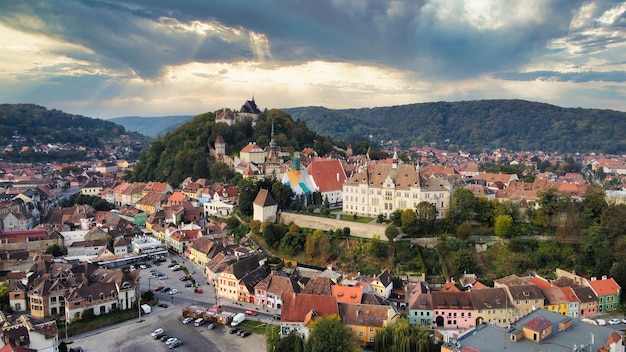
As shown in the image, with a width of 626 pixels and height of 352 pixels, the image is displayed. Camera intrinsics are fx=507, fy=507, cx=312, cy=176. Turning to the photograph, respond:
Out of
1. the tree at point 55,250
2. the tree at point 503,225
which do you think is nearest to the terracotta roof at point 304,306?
the tree at point 503,225

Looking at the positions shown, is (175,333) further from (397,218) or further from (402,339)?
(397,218)

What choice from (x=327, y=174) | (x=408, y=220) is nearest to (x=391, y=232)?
(x=408, y=220)

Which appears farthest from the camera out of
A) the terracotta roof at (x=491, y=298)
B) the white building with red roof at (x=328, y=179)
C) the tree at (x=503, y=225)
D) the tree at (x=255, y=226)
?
the white building with red roof at (x=328, y=179)

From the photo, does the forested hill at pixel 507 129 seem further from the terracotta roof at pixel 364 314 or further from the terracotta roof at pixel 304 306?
the terracotta roof at pixel 364 314

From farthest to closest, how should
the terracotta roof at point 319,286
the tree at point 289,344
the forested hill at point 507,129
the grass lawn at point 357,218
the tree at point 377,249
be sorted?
the forested hill at point 507,129, the grass lawn at point 357,218, the tree at point 377,249, the terracotta roof at point 319,286, the tree at point 289,344

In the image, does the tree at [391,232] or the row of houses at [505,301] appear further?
the tree at [391,232]

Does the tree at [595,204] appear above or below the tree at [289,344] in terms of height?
above

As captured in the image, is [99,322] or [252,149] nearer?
[99,322]
